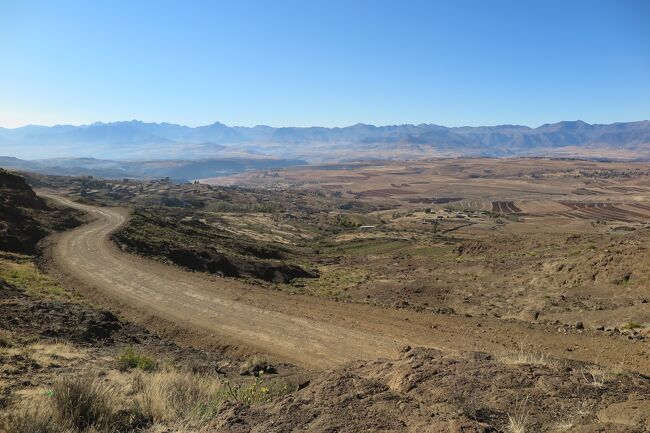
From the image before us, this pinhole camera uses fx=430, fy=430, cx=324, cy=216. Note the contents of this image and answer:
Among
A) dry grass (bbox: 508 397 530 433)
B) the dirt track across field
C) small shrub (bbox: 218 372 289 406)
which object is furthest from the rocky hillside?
dry grass (bbox: 508 397 530 433)

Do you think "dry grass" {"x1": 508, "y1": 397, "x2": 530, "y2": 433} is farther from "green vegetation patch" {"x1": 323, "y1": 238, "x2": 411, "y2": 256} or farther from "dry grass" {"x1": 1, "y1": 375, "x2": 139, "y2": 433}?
"green vegetation patch" {"x1": 323, "y1": 238, "x2": 411, "y2": 256}

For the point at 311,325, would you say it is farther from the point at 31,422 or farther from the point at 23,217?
the point at 23,217

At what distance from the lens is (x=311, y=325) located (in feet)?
63.2

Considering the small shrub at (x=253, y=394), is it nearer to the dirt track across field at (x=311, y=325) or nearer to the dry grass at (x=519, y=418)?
the dry grass at (x=519, y=418)

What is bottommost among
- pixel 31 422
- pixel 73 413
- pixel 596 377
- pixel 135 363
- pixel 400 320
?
pixel 400 320

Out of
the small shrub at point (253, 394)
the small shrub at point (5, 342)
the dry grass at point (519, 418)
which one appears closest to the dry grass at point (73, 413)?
the small shrub at point (253, 394)

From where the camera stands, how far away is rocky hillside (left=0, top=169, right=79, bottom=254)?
32.5 metres

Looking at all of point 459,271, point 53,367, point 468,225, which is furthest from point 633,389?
point 468,225

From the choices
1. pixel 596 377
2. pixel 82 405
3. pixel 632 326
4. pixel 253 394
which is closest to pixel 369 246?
pixel 632 326

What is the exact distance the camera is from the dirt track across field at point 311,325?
16141mm

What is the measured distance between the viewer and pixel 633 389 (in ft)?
26.7

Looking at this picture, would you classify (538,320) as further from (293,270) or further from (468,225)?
(468,225)

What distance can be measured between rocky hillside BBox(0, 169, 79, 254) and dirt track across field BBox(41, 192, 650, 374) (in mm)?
7083

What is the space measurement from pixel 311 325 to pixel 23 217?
35.2 metres
